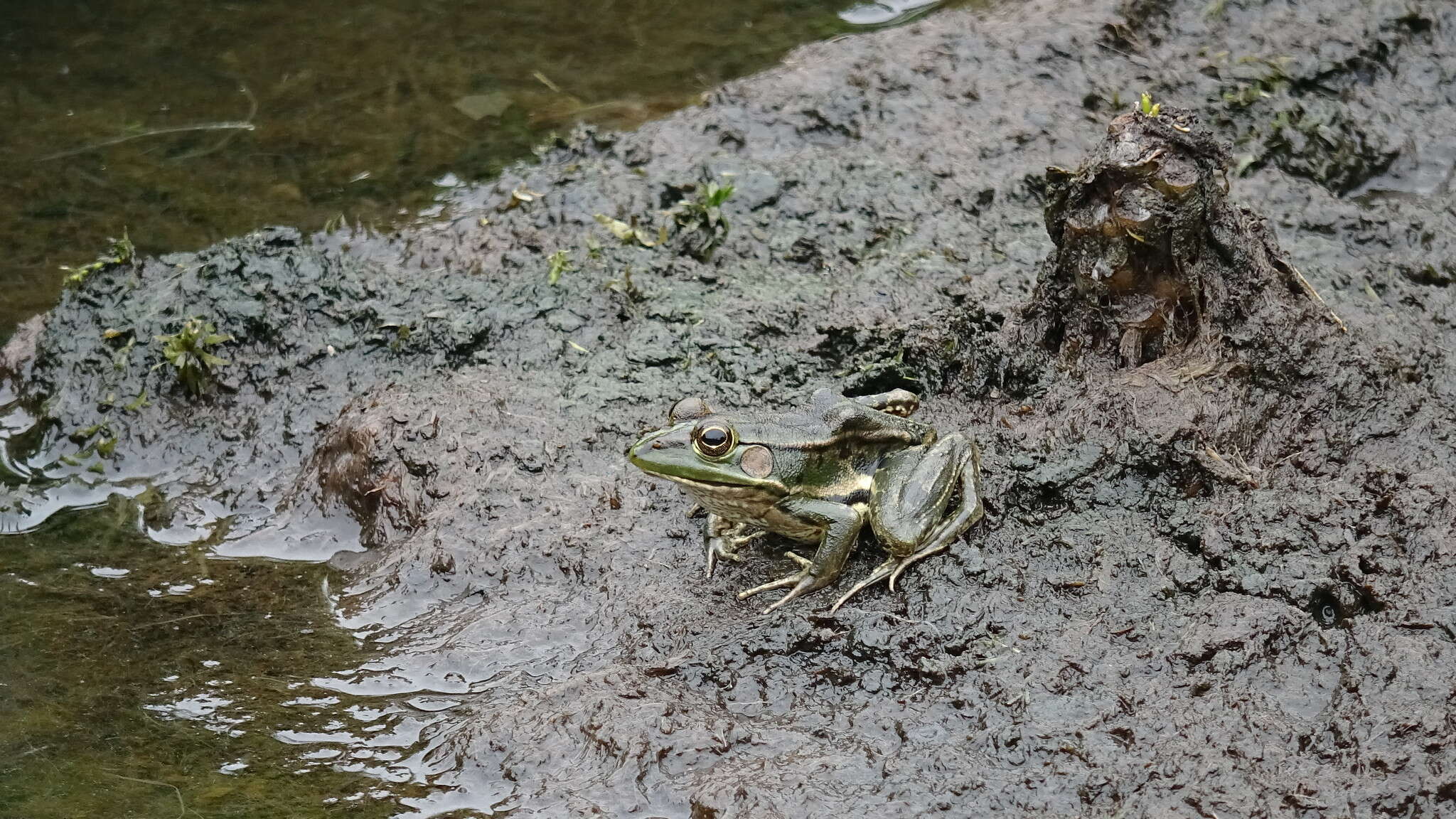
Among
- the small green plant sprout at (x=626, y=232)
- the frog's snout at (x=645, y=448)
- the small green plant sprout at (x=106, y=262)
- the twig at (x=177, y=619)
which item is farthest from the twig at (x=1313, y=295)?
the small green plant sprout at (x=106, y=262)

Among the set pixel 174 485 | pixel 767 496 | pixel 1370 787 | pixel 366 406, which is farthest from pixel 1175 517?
pixel 174 485

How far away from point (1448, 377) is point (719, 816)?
362cm

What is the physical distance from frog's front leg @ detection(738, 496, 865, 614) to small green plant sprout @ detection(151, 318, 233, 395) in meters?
3.24

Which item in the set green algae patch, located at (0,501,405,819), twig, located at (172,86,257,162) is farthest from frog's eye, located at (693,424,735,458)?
twig, located at (172,86,257,162)

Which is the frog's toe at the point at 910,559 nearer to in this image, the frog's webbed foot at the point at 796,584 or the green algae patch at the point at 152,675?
the frog's webbed foot at the point at 796,584

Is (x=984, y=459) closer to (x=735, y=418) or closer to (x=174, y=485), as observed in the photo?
Answer: (x=735, y=418)

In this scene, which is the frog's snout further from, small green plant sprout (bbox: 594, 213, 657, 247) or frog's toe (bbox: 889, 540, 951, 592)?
small green plant sprout (bbox: 594, 213, 657, 247)

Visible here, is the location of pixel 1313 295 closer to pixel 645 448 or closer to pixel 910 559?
pixel 910 559

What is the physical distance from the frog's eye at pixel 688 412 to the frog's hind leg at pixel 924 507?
0.68m

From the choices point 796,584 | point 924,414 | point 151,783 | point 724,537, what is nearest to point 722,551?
point 724,537

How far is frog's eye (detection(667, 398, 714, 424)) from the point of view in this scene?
4.31 meters

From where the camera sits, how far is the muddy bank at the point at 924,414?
12.5ft

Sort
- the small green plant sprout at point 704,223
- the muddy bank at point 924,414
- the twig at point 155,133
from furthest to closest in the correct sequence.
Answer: the twig at point 155,133, the small green plant sprout at point 704,223, the muddy bank at point 924,414

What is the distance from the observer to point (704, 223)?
627cm
